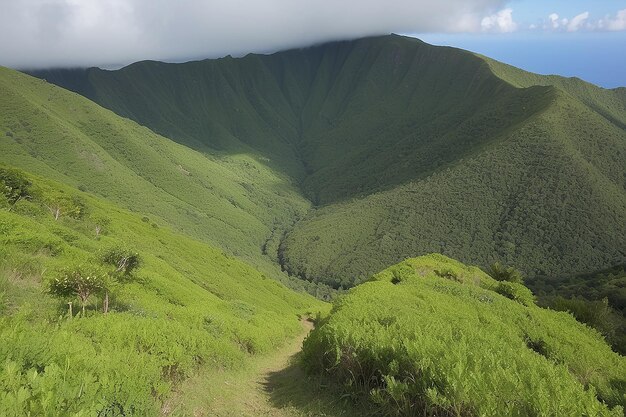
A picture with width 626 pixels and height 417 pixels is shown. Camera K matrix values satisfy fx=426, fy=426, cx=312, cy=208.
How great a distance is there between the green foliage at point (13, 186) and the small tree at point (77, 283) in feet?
124

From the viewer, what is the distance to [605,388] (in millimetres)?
13719

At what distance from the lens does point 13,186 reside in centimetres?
5744

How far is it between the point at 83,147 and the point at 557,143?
21698 centimetres

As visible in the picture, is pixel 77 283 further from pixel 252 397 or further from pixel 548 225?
pixel 548 225

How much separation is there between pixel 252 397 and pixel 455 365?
8606 millimetres

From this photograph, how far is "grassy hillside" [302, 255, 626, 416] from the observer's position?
10586mm

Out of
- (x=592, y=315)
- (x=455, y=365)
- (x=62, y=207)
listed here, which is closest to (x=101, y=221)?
(x=62, y=207)

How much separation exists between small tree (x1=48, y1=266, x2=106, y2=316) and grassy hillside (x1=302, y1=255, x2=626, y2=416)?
11.6 metres

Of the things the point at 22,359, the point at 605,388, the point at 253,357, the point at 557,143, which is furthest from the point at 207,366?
the point at 557,143

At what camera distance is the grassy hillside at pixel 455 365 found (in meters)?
10.6

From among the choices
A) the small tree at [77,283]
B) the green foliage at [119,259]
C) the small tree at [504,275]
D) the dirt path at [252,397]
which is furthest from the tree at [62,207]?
the small tree at [504,275]

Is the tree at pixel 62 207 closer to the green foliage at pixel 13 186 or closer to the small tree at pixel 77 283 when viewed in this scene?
the green foliage at pixel 13 186

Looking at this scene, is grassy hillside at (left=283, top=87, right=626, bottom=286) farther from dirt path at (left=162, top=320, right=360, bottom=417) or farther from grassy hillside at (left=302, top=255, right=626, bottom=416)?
dirt path at (left=162, top=320, right=360, bottom=417)

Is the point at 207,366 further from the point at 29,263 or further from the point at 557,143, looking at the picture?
the point at 557,143
